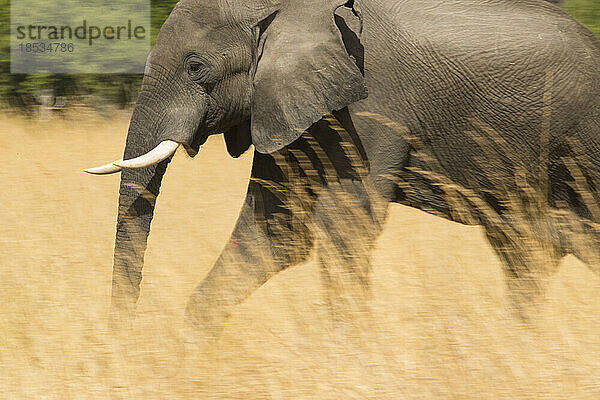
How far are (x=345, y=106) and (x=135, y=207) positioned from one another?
1012mm

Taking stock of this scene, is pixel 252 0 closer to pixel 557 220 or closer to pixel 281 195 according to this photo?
pixel 281 195

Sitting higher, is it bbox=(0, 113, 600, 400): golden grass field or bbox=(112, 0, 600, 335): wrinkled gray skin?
bbox=(112, 0, 600, 335): wrinkled gray skin

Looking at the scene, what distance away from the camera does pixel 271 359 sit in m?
3.60

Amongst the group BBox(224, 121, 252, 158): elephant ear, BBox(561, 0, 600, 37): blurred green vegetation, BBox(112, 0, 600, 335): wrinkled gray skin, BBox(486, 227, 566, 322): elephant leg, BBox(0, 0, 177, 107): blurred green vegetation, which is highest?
BBox(112, 0, 600, 335): wrinkled gray skin

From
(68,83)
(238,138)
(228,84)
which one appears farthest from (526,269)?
(68,83)

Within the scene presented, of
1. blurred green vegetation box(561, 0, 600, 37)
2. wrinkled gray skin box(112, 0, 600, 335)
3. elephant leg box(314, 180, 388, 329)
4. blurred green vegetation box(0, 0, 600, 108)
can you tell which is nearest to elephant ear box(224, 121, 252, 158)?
wrinkled gray skin box(112, 0, 600, 335)

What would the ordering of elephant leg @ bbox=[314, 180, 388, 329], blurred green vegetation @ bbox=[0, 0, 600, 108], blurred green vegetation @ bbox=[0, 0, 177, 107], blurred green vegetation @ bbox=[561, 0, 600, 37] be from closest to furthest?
elephant leg @ bbox=[314, 180, 388, 329]
blurred green vegetation @ bbox=[561, 0, 600, 37]
blurred green vegetation @ bbox=[0, 0, 600, 108]
blurred green vegetation @ bbox=[0, 0, 177, 107]

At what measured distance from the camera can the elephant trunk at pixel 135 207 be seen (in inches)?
160

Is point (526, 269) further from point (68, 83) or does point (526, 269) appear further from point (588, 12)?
point (68, 83)

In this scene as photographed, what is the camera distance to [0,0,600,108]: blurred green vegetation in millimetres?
10703

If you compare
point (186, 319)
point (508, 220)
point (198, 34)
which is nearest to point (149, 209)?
point (186, 319)

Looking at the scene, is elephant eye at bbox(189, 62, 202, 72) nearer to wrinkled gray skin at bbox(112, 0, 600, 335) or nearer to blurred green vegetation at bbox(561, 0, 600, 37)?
wrinkled gray skin at bbox(112, 0, 600, 335)

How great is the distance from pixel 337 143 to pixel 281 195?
0.33 metres

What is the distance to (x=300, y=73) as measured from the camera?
3.92 m
